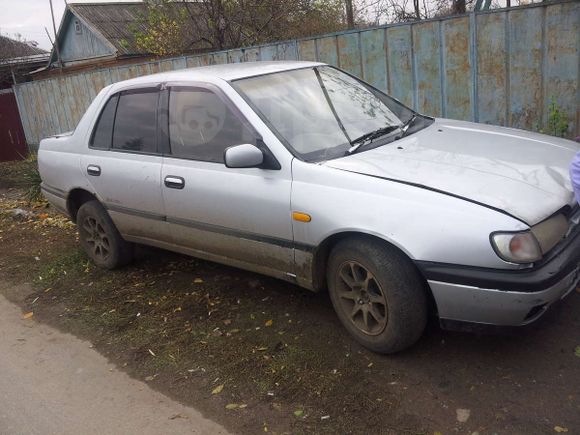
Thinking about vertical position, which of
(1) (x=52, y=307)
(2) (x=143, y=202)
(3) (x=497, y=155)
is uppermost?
(3) (x=497, y=155)

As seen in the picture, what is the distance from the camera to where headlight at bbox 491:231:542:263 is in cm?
277

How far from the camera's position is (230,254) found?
407 cm

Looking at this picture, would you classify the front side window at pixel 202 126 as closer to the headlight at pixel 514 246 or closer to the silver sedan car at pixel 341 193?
the silver sedan car at pixel 341 193

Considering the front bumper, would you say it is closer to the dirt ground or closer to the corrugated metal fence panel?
the dirt ground

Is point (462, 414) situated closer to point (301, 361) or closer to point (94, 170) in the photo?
point (301, 361)

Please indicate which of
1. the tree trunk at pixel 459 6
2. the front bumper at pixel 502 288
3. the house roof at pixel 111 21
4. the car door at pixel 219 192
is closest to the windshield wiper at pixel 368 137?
the car door at pixel 219 192

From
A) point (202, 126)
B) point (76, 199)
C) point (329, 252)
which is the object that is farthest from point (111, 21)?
point (329, 252)

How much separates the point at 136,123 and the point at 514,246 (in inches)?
127

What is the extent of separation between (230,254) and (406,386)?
5.22 feet

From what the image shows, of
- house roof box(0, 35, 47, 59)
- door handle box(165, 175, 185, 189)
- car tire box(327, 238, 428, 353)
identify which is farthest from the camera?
house roof box(0, 35, 47, 59)

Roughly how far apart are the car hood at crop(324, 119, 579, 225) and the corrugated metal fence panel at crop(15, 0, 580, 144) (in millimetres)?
1860

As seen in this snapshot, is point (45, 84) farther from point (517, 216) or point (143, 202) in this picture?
point (517, 216)

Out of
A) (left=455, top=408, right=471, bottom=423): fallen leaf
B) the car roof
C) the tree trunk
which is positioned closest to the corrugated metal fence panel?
the car roof

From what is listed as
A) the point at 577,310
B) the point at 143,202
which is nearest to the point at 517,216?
the point at 577,310
